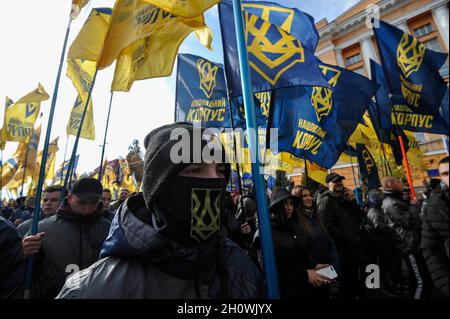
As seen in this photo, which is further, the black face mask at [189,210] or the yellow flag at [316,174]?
the yellow flag at [316,174]

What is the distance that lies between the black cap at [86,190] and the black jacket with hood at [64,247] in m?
0.18

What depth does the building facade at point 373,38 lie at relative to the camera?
70.1 feet

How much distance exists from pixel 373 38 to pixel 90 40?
3211 centimetres

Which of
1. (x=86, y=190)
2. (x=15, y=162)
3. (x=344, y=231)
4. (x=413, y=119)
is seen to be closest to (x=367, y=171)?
(x=413, y=119)

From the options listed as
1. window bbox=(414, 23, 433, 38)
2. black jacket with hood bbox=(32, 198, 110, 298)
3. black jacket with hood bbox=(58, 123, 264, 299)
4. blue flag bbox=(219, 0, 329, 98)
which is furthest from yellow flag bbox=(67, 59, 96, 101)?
window bbox=(414, 23, 433, 38)

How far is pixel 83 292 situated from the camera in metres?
0.95

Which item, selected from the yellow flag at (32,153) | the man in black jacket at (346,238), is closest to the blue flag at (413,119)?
the man in black jacket at (346,238)

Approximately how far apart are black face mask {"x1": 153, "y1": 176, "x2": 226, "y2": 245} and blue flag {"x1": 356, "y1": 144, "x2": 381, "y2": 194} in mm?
7484

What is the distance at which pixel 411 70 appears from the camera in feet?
16.8

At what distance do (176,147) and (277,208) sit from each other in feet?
→ 6.53

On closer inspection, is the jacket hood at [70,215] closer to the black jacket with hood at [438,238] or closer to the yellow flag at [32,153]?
the black jacket with hood at [438,238]

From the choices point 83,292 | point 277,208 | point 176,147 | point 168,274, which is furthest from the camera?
point 277,208
